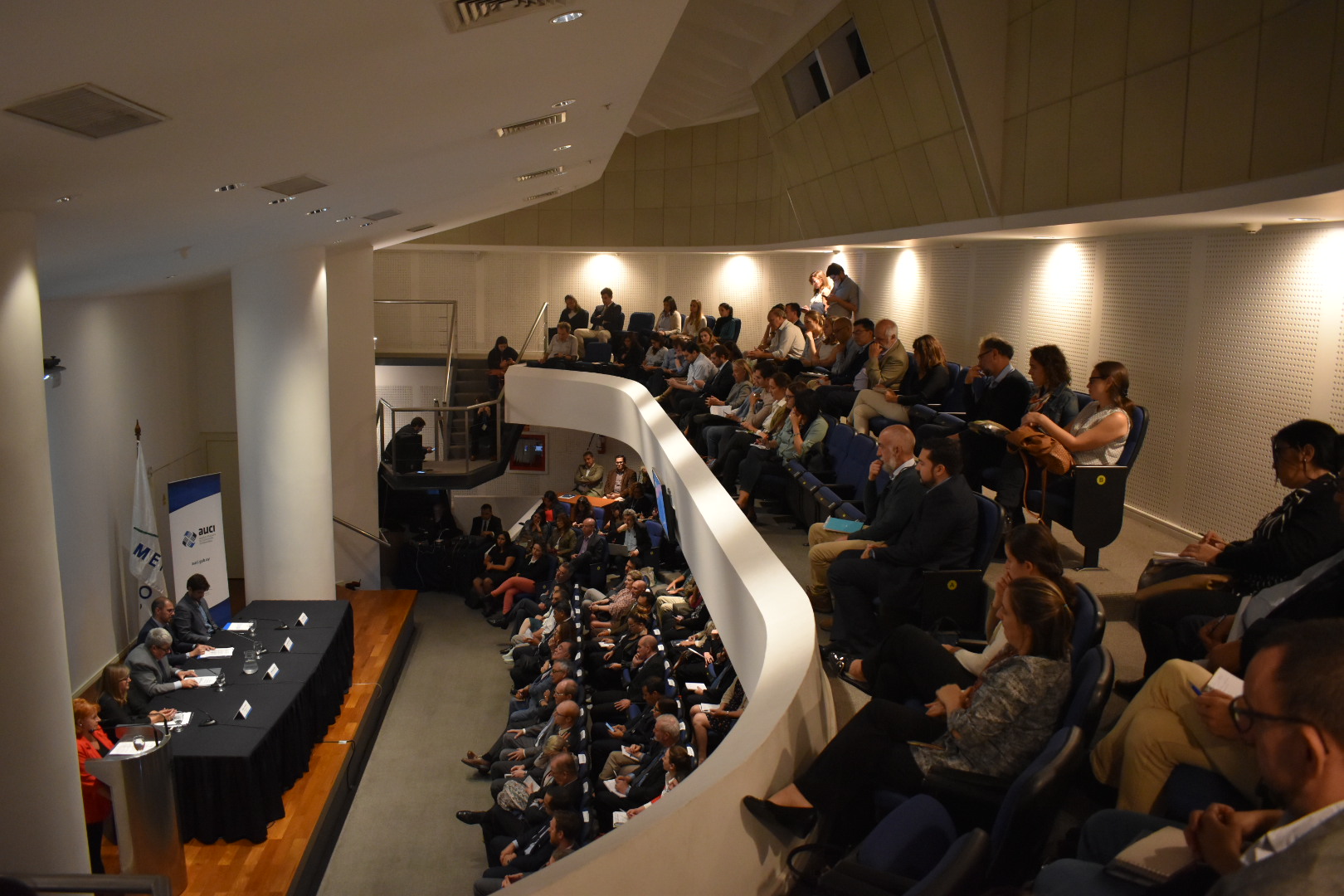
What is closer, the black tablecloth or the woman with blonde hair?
the black tablecloth

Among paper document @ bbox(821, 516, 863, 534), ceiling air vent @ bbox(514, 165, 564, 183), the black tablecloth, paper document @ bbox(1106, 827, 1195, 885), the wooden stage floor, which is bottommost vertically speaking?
the wooden stage floor

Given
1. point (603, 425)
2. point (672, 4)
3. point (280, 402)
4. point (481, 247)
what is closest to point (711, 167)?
point (481, 247)

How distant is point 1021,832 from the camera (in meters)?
2.57

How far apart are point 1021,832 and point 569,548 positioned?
1071 centimetres

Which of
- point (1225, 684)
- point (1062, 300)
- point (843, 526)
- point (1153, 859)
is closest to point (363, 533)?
point (843, 526)

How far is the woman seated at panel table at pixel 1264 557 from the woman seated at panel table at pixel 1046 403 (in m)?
1.54

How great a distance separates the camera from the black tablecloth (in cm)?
664

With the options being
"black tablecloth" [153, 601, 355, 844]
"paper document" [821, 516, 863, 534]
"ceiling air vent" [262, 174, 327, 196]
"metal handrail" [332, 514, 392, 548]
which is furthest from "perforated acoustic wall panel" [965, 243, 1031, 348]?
"metal handrail" [332, 514, 392, 548]

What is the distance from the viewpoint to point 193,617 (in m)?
8.59

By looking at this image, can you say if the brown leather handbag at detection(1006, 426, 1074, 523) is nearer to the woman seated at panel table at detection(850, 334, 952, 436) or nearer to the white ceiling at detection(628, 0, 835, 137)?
the woman seated at panel table at detection(850, 334, 952, 436)

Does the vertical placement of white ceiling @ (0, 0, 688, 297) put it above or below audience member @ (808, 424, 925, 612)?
above

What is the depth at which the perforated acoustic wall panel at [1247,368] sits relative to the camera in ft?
18.2

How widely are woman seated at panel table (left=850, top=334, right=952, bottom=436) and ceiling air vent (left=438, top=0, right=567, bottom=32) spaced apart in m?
4.20

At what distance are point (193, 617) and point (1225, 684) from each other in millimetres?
8325
